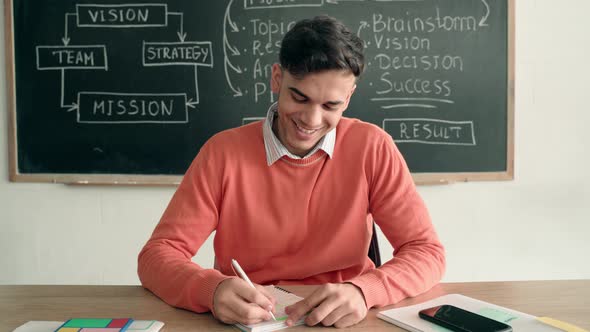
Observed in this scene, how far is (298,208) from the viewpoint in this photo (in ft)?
4.59

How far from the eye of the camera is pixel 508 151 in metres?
2.53

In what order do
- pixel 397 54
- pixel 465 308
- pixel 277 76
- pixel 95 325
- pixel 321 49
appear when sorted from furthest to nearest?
pixel 397 54 → pixel 277 76 → pixel 321 49 → pixel 465 308 → pixel 95 325

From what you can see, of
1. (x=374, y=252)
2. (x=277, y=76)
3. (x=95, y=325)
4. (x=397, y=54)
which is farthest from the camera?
(x=397, y=54)

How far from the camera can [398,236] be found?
1343mm

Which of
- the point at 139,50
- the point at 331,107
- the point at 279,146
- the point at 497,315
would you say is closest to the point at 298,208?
the point at 279,146

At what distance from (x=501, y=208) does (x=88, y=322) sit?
6.98 feet

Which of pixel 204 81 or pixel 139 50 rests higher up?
pixel 139 50

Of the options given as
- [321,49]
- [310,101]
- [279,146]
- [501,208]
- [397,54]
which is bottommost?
[501,208]

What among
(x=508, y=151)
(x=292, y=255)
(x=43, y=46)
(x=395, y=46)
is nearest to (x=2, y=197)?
(x=43, y=46)

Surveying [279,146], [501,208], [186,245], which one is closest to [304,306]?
[186,245]

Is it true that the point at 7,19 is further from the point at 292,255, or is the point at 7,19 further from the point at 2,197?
the point at 292,255

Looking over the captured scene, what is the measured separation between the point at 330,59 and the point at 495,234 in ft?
5.68

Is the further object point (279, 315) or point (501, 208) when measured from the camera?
point (501, 208)

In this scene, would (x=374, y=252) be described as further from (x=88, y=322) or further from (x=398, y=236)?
(x=88, y=322)
